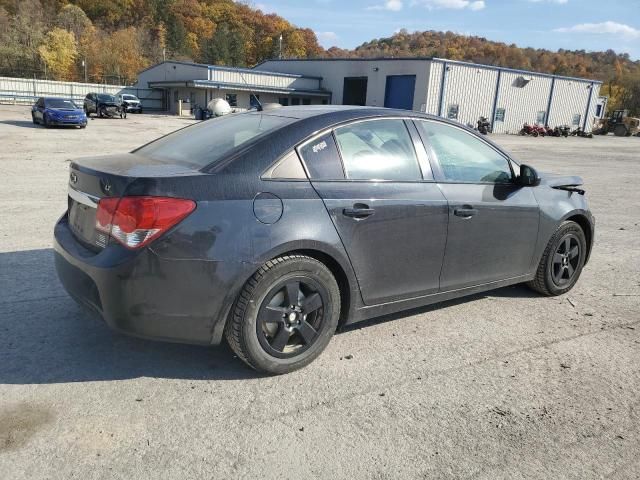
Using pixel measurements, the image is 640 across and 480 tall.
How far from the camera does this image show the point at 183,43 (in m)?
105

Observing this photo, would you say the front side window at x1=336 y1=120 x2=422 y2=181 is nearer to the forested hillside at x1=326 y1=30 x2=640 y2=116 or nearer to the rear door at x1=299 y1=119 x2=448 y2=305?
the rear door at x1=299 y1=119 x2=448 y2=305

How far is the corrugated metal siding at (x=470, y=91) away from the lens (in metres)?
42.6

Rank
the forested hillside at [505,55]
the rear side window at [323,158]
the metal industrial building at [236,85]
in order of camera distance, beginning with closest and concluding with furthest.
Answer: the rear side window at [323,158] → the metal industrial building at [236,85] → the forested hillside at [505,55]

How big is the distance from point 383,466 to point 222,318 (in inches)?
46.5

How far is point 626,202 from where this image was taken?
36.7 feet

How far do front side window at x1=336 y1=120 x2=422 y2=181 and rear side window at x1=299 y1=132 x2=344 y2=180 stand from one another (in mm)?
60

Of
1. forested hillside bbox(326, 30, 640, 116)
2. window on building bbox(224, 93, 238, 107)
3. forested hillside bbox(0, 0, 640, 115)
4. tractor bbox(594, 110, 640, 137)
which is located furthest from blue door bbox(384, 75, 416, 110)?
forested hillside bbox(326, 30, 640, 116)

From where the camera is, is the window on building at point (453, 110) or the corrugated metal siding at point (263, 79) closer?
the window on building at point (453, 110)

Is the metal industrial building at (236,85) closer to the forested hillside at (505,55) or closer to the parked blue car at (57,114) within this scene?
the parked blue car at (57,114)

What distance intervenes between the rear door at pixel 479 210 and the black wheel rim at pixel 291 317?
3.66 ft

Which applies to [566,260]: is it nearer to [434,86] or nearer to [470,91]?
[434,86]

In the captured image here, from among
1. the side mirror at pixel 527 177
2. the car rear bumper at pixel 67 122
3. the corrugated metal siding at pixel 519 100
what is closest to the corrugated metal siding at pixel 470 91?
the corrugated metal siding at pixel 519 100

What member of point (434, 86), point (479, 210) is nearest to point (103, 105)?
point (434, 86)

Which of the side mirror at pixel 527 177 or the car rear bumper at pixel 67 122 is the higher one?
the side mirror at pixel 527 177
